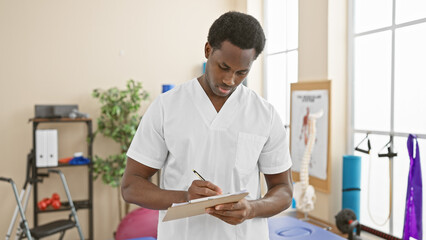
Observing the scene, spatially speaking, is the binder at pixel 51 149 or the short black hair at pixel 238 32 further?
the binder at pixel 51 149

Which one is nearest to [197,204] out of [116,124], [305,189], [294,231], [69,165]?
[294,231]

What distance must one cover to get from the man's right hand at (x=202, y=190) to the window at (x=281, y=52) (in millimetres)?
2846

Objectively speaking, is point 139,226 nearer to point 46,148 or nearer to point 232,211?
point 46,148

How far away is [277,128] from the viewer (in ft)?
3.77

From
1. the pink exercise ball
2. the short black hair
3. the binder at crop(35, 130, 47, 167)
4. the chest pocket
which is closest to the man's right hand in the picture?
the chest pocket

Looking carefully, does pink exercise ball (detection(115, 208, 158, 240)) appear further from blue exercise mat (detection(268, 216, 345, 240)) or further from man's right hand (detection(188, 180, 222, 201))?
man's right hand (detection(188, 180, 222, 201))

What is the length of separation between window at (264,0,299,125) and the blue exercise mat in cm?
170

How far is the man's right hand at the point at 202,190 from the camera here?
3.09 ft

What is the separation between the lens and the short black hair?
3.24 feet

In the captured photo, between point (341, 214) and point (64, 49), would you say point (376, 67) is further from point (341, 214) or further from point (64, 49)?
point (64, 49)

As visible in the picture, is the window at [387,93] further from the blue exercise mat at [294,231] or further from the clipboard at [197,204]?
the clipboard at [197,204]

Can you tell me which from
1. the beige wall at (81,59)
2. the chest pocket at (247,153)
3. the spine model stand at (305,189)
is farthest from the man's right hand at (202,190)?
the beige wall at (81,59)

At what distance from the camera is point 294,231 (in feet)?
6.91

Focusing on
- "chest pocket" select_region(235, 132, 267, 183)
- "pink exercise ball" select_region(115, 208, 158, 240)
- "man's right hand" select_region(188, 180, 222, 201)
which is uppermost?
"chest pocket" select_region(235, 132, 267, 183)
